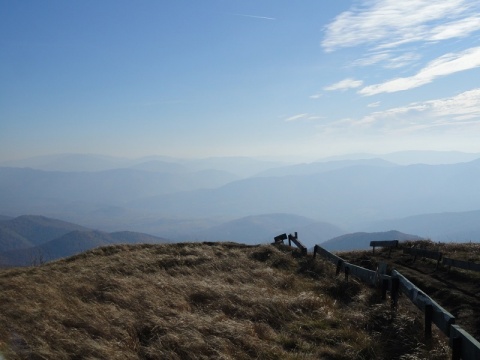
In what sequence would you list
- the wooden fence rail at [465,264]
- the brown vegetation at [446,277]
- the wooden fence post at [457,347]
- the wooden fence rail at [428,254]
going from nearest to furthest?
the wooden fence post at [457,347] < the brown vegetation at [446,277] < the wooden fence rail at [465,264] < the wooden fence rail at [428,254]

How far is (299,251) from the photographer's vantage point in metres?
20.1

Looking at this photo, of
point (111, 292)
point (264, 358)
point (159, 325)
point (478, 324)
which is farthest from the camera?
point (111, 292)

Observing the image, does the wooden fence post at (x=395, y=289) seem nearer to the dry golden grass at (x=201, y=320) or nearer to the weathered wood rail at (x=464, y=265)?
the dry golden grass at (x=201, y=320)

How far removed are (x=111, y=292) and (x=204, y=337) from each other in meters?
4.42

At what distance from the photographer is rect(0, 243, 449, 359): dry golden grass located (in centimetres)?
737

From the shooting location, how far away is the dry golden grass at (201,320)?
290 inches

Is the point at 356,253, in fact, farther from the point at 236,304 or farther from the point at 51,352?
the point at 51,352

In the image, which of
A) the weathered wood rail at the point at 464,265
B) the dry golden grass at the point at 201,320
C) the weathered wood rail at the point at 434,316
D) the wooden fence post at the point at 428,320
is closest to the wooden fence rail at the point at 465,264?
the weathered wood rail at the point at 464,265

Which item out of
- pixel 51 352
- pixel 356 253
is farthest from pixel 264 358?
pixel 356 253

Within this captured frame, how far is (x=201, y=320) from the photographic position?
8.68m

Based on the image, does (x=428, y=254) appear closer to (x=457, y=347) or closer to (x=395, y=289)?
(x=395, y=289)

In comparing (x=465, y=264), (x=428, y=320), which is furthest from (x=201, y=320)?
(x=465, y=264)

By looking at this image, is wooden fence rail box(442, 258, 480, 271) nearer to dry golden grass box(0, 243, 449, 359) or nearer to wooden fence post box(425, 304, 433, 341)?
dry golden grass box(0, 243, 449, 359)

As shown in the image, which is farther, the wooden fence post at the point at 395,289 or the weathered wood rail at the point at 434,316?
the wooden fence post at the point at 395,289
